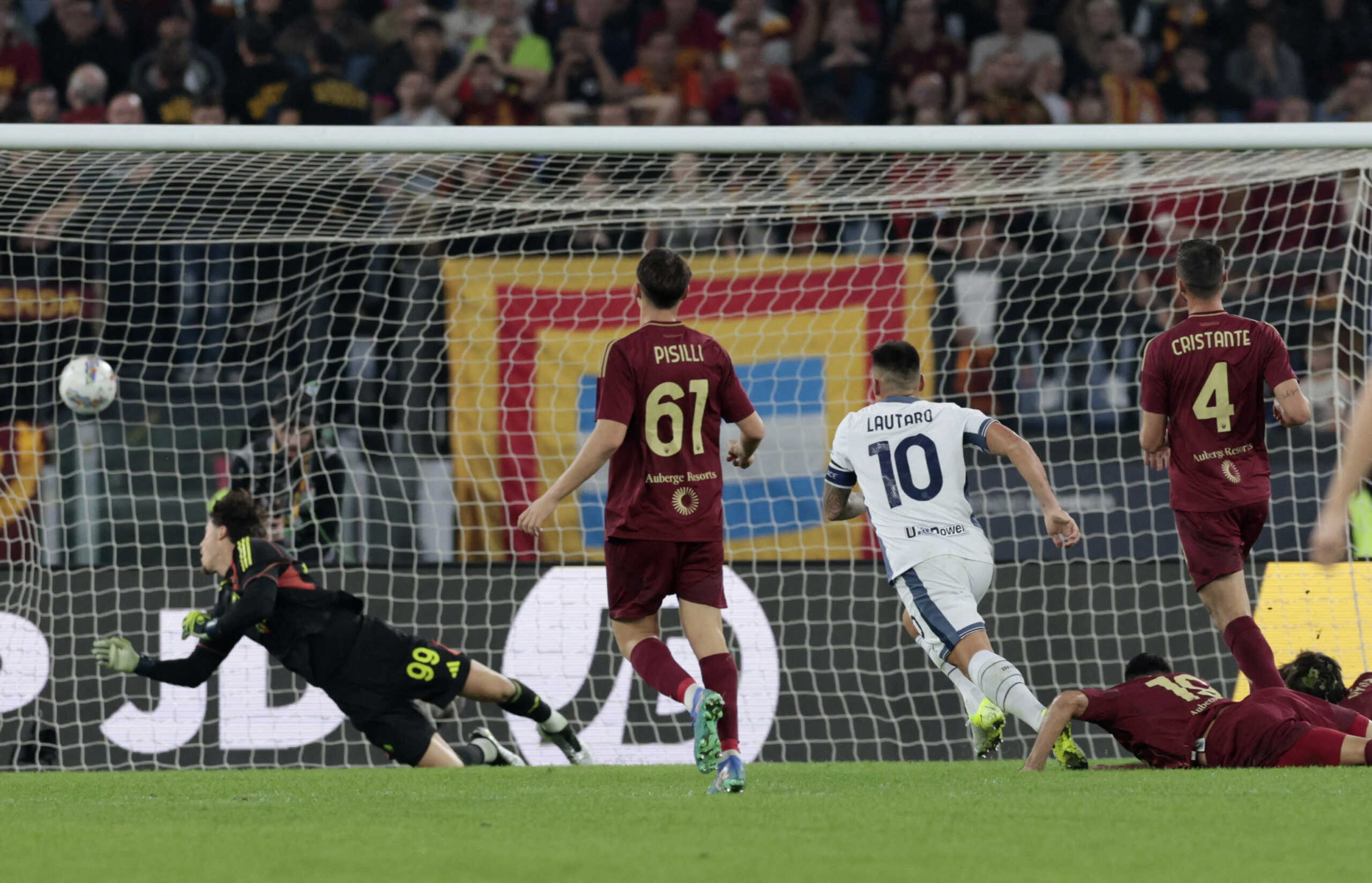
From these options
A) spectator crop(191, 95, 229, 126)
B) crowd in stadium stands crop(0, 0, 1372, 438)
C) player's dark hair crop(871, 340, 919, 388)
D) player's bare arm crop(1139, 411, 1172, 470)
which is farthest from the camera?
spectator crop(191, 95, 229, 126)

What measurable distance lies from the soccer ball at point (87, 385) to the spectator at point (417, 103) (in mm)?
3975

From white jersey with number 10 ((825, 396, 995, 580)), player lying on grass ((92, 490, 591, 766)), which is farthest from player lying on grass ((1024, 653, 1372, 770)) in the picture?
player lying on grass ((92, 490, 591, 766))

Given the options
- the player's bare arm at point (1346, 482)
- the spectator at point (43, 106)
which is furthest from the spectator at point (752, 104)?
the player's bare arm at point (1346, 482)

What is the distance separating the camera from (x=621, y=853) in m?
Answer: 3.63

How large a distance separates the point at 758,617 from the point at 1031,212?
289cm

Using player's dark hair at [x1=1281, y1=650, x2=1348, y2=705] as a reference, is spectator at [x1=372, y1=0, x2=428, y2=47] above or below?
above

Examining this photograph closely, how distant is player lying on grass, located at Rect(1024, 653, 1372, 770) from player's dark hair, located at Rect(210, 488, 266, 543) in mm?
3319

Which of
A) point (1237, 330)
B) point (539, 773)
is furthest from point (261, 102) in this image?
point (1237, 330)

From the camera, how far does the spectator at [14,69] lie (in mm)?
11602

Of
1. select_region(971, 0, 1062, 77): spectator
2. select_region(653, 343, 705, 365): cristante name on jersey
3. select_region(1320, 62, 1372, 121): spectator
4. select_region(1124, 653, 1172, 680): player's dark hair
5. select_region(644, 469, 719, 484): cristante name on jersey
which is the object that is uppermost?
select_region(971, 0, 1062, 77): spectator

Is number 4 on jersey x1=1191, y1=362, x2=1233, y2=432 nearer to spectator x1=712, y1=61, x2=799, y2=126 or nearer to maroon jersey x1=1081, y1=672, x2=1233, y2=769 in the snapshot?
maroon jersey x1=1081, y1=672, x2=1233, y2=769

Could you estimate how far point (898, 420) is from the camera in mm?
5969

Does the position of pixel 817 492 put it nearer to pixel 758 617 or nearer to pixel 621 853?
pixel 758 617

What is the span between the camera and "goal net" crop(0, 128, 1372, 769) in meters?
7.72
